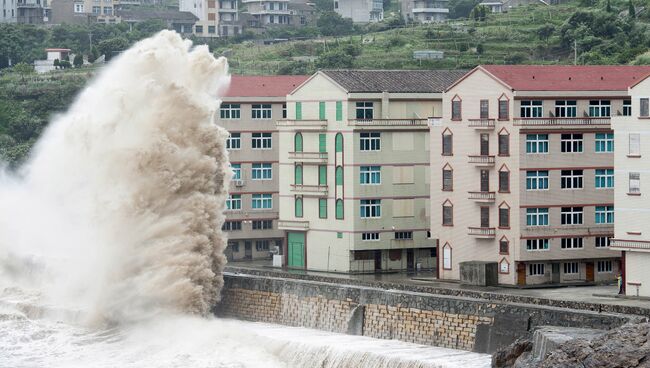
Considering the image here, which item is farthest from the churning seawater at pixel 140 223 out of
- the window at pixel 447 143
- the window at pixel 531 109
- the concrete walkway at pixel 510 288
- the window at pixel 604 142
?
the window at pixel 604 142

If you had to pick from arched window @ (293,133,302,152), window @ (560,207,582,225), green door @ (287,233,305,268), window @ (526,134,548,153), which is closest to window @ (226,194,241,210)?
green door @ (287,233,305,268)

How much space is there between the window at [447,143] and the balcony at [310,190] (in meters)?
6.27

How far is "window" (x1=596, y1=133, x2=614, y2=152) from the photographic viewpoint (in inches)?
2366

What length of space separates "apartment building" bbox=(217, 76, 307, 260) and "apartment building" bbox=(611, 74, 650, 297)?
2196 cm

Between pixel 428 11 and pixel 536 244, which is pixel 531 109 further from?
pixel 428 11

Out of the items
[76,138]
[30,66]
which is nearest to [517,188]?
[76,138]

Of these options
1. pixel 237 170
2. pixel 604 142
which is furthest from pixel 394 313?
pixel 237 170

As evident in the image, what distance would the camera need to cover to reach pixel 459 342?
163ft

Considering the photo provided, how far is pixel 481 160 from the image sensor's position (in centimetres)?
6006

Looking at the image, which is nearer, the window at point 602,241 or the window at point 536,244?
the window at point 536,244

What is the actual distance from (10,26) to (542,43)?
43.2 metres

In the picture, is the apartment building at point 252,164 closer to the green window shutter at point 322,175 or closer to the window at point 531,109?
the green window shutter at point 322,175

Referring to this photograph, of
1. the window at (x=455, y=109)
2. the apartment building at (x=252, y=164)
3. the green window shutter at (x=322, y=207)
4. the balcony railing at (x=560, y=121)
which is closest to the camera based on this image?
the balcony railing at (x=560, y=121)

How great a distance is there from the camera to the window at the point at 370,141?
65312mm
